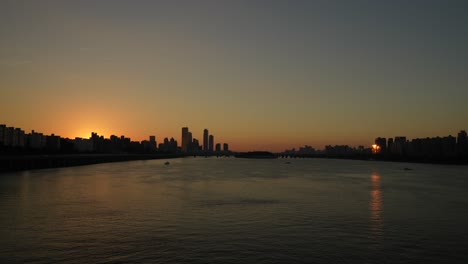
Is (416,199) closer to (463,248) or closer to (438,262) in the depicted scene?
(463,248)

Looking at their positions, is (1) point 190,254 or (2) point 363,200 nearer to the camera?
(1) point 190,254

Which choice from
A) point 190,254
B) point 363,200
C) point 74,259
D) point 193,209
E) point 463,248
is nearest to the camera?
point 74,259

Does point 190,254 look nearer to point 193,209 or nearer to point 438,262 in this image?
point 438,262

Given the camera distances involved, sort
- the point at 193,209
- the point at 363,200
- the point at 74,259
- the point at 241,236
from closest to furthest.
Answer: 1. the point at 74,259
2. the point at 241,236
3. the point at 193,209
4. the point at 363,200

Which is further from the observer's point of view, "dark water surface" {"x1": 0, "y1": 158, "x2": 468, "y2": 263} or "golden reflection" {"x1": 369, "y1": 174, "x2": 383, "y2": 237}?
"golden reflection" {"x1": 369, "y1": 174, "x2": 383, "y2": 237}

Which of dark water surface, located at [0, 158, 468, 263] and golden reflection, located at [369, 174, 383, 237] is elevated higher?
dark water surface, located at [0, 158, 468, 263]

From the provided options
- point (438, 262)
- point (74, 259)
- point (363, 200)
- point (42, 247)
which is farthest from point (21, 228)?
point (363, 200)

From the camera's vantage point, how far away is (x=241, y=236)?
28.3 metres

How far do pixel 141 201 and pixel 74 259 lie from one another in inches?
1070

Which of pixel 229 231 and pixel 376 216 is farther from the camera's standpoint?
pixel 376 216

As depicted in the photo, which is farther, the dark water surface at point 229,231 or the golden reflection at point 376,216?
the golden reflection at point 376,216

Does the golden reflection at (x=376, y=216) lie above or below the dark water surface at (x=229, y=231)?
below

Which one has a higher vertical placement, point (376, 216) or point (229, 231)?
point (229, 231)

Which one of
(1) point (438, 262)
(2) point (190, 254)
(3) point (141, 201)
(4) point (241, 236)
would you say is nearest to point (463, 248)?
(1) point (438, 262)
